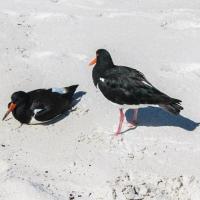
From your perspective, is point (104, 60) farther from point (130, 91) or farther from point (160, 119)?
point (160, 119)

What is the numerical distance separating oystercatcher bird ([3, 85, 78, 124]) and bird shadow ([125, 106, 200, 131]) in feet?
3.96

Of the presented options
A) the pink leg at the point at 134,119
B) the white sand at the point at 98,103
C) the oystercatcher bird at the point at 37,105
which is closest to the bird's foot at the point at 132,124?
the pink leg at the point at 134,119

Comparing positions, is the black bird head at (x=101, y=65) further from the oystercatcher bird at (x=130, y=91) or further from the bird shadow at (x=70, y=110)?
the bird shadow at (x=70, y=110)

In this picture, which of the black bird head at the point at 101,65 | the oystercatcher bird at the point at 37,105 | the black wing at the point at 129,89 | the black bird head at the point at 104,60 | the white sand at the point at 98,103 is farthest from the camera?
the black bird head at the point at 104,60

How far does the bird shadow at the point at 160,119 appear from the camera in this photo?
8938 millimetres

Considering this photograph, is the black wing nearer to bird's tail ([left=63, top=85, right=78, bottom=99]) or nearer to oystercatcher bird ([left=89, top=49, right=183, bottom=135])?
oystercatcher bird ([left=89, top=49, right=183, bottom=135])

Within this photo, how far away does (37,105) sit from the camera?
8891 mm

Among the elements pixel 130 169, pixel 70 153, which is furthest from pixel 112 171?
pixel 70 153

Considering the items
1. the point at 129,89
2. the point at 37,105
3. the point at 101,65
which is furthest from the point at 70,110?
the point at 129,89

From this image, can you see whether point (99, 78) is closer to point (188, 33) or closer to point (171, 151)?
point (171, 151)

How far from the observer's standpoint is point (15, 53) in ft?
35.3

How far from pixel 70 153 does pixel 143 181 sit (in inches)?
50.6

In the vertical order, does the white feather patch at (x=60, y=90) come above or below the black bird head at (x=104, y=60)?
below

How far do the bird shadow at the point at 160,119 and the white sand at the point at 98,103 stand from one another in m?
0.02
